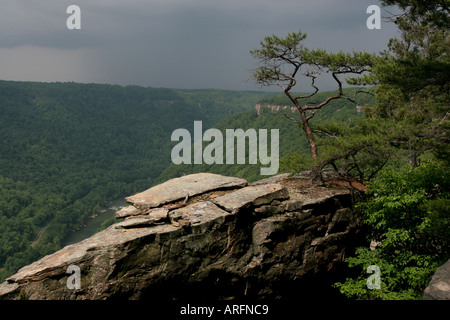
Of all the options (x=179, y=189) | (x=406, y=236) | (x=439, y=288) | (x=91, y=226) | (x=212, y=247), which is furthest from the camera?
(x=91, y=226)

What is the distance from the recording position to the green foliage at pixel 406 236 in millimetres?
10961

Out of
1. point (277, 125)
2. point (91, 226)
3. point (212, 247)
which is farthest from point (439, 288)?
point (91, 226)

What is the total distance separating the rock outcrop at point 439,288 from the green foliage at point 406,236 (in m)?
1.86

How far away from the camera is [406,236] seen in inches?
440

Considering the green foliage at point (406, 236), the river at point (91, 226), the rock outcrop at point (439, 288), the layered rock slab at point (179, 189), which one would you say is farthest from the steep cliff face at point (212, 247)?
the river at point (91, 226)

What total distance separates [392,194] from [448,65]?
483cm

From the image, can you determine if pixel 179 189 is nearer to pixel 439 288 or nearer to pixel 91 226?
pixel 439 288

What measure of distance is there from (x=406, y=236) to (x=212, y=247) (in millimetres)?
7009

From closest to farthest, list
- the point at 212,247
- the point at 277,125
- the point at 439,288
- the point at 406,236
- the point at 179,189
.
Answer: the point at 439,288 < the point at 406,236 < the point at 212,247 < the point at 179,189 < the point at 277,125

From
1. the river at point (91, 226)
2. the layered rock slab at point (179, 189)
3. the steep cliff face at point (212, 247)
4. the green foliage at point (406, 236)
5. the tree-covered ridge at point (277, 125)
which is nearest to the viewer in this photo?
the steep cliff face at point (212, 247)

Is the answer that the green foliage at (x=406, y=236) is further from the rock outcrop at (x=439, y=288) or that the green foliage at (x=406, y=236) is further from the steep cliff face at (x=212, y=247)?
the rock outcrop at (x=439, y=288)
